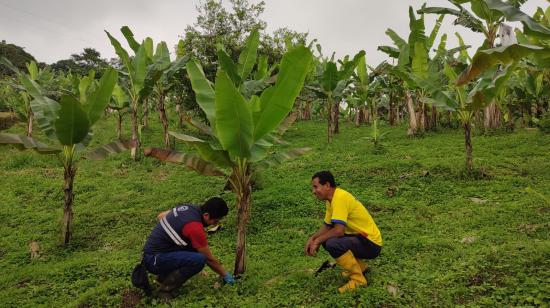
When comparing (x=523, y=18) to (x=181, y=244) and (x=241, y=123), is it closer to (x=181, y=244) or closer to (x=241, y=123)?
(x=241, y=123)

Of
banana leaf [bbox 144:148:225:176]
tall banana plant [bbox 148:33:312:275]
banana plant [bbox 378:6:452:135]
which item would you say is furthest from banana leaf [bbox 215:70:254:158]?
banana plant [bbox 378:6:452:135]

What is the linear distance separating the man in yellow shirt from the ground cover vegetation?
296mm

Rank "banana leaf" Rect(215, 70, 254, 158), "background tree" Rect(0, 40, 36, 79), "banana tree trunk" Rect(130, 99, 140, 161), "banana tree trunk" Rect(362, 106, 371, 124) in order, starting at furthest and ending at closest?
"background tree" Rect(0, 40, 36, 79) → "banana tree trunk" Rect(362, 106, 371, 124) → "banana tree trunk" Rect(130, 99, 140, 161) → "banana leaf" Rect(215, 70, 254, 158)

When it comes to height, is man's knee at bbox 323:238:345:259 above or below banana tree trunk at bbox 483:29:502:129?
below

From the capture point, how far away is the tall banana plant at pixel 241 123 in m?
4.06

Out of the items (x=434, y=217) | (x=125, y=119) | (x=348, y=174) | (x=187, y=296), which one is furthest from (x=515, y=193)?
(x=125, y=119)

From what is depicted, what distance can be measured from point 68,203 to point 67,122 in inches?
64.9

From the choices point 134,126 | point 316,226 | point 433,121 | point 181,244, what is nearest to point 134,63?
point 134,126

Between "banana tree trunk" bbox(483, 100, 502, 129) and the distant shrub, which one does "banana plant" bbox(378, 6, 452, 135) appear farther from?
the distant shrub

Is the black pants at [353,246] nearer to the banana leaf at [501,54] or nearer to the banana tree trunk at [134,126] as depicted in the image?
the banana leaf at [501,54]

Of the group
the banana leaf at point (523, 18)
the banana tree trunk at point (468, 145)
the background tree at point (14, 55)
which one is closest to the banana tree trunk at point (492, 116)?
the banana tree trunk at point (468, 145)

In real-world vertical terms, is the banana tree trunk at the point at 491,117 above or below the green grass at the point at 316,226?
above

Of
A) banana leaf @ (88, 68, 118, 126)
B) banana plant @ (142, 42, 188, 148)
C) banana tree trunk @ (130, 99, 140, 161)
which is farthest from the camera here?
banana tree trunk @ (130, 99, 140, 161)

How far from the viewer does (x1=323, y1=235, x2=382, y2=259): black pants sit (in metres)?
4.36
